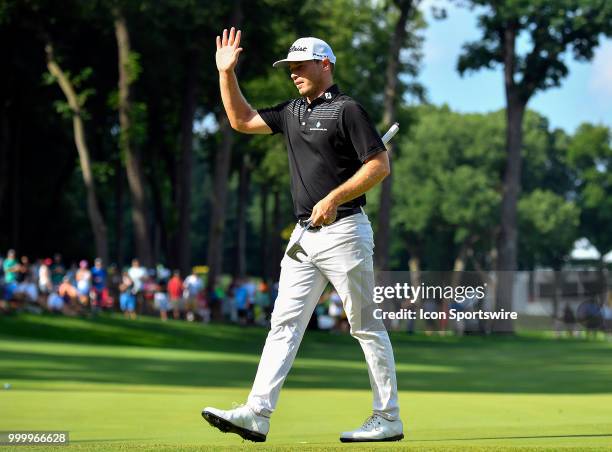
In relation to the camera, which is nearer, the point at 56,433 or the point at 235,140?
the point at 56,433

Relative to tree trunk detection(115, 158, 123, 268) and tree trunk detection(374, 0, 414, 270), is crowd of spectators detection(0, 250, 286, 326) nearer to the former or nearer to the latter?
tree trunk detection(374, 0, 414, 270)

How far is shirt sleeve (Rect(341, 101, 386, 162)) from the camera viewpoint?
8672 millimetres

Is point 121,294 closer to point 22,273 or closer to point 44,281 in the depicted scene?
point 22,273

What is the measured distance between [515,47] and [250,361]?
24.9 m

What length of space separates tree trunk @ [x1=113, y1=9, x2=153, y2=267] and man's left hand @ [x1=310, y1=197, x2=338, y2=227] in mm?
33605

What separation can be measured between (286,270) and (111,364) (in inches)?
599

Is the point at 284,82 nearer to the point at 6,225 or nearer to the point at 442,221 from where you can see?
the point at 6,225

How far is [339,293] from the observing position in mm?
9070

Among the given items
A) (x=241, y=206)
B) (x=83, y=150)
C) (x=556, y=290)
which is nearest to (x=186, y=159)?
(x=83, y=150)

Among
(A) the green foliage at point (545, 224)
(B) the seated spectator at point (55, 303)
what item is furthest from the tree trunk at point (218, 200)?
(A) the green foliage at point (545, 224)

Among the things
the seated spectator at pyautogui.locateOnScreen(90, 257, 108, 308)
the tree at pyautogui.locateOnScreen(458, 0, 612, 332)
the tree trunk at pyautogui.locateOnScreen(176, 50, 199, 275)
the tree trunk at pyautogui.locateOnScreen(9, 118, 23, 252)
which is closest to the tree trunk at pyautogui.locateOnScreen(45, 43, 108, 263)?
the tree trunk at pyautogui.locateOnScreen(176, 50, 199, 275)

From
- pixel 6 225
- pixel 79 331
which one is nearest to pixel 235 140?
pixel 6 225

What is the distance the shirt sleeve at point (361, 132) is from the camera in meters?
8.67

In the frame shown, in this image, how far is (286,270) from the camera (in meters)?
9.10
